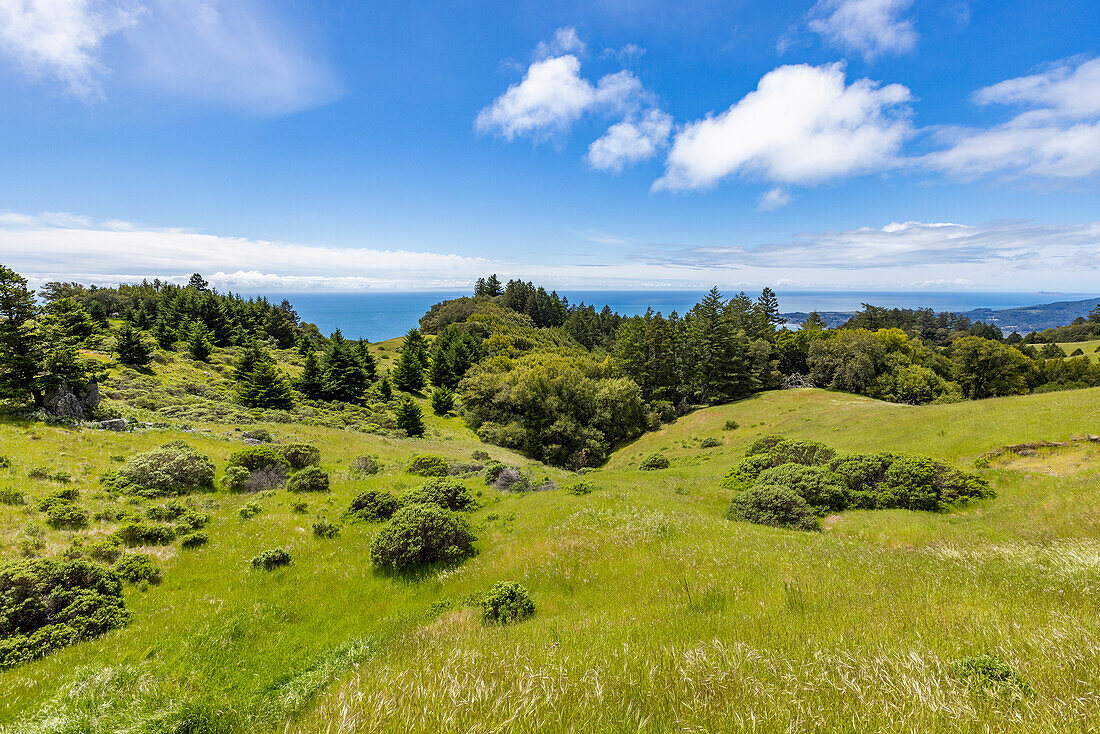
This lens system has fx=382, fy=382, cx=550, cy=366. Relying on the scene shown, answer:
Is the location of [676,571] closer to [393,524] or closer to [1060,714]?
[1060,714]

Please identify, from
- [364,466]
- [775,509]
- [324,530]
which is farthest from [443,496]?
[775,509]

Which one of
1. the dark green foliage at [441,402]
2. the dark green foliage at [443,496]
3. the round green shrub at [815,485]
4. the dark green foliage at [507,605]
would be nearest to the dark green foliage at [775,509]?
the round green shrub at [815,485]

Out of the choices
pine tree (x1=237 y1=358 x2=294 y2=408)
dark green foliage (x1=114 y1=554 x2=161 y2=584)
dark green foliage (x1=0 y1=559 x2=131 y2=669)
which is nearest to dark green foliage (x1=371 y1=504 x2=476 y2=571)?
dark green foliage (x1=114 y1=554 x2=161 y2=584)

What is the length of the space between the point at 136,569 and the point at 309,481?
29.2 ft

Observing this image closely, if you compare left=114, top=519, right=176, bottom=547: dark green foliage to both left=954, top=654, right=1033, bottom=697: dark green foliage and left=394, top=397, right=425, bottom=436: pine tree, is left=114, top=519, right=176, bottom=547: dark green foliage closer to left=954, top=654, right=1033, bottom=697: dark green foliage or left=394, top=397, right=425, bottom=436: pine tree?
left=954, top=654, right=1033, bottom=697: dark green foliage

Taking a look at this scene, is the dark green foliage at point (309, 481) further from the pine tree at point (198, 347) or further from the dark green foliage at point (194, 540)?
the pine tree at point (198, 347)

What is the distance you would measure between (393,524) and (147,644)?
6.20m

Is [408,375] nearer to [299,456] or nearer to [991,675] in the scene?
[299,456]

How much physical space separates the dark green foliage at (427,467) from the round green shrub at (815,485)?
1924 cm

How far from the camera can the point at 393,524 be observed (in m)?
13.6

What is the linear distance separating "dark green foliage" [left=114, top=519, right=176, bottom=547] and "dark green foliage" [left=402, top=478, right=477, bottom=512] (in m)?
7.78

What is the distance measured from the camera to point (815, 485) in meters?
18.4

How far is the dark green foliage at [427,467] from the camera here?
25172 millimetres

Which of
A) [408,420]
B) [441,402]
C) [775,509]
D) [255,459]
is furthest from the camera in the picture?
[441,402]
